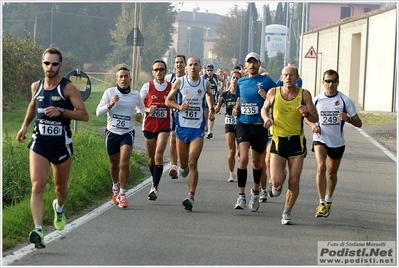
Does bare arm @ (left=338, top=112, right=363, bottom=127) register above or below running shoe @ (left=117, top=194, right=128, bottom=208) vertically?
above

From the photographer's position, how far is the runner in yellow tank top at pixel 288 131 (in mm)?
10727

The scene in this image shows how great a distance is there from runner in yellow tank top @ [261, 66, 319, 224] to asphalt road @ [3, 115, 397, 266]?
1.67ft

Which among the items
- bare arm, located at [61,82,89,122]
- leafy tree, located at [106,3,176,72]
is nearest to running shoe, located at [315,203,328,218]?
bare arm, located at [61,82,89,122]

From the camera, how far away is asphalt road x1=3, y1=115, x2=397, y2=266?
836 centimetres

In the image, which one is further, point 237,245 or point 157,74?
point 157,74

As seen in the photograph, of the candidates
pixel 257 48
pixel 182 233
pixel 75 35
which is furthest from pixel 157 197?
pixel 257 48

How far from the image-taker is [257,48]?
12275 centimetres

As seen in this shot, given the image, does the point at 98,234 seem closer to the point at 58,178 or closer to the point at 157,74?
the point at 58,178

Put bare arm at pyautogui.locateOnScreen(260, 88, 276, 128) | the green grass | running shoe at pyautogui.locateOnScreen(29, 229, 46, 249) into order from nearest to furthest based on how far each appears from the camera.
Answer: running shoe at pyautogui.locateOnScreen(29, 229, 46, 249) → the green grass → bare arm at pyautogui.locateOnScreen(260, 88, 276, 128)

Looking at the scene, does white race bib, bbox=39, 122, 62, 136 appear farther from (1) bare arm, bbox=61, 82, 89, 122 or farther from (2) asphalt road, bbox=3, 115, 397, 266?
(2) asphalt road, bbox=3, 115, 397, 266

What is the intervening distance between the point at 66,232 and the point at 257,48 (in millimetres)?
114184

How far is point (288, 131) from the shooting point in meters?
10.8

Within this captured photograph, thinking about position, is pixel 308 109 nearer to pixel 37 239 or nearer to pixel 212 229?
pixel 212 229

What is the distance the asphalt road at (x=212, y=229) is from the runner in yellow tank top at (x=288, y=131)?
51 centimetres
